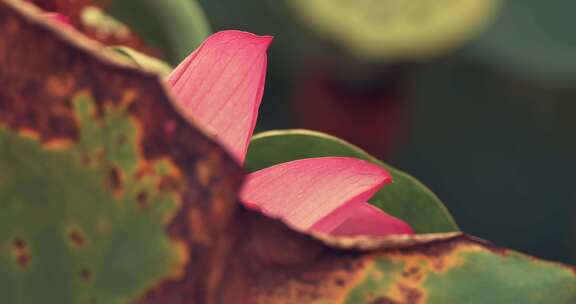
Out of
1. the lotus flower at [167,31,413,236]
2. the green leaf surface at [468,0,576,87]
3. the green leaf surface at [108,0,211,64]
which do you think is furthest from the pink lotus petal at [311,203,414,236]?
the green leaf surface at [468,0,576,87]

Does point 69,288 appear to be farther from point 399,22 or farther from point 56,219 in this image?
point 399,22

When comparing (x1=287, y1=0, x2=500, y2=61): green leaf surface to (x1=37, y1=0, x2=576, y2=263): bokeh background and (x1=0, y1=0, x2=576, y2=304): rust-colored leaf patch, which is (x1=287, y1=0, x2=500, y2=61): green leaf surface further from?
(x1=0, y1=0, x2=576, y2=304): rust-colored leaf patch

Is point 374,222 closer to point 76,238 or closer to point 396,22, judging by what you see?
point 76,238

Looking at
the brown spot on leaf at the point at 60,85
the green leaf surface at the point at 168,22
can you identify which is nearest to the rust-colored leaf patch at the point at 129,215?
the brown spot on leaf at the point at 60,85

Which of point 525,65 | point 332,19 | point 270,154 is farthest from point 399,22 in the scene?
point 270,154

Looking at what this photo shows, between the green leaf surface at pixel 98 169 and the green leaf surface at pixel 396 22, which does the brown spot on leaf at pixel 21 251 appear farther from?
the green leaf surface at pixel 396 22

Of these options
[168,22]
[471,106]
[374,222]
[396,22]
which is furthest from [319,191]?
[471,106]

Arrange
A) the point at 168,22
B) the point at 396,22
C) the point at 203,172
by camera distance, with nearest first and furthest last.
A: the point at 203,172 < the point at 168,22 < the point at 396,22
